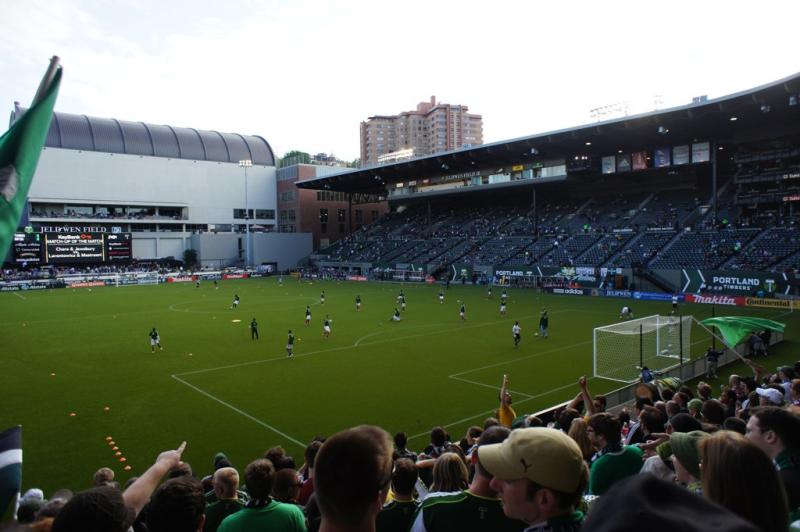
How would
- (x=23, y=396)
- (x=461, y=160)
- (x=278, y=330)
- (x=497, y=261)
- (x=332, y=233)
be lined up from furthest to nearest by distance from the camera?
(x=332, y=233) → (x=461, y=160) → (x=497, y=261) → (x=278, y=330) → (x=23, y=396)

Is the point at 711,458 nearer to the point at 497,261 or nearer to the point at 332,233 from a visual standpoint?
the point at 497,261

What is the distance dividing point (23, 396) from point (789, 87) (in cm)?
5086

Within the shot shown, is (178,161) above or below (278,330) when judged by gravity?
above

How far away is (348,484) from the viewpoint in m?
2.66

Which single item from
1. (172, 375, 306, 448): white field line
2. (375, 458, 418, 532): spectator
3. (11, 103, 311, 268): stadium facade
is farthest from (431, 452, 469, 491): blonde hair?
(11, 103, 311, 268): stadium facade

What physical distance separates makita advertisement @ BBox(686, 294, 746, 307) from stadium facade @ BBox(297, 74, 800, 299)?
403mm

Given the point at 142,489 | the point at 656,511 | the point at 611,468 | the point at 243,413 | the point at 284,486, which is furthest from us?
the point at 243,413

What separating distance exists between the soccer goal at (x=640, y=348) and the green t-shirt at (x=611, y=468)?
17049mm

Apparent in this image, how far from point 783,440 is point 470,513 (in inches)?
94.7

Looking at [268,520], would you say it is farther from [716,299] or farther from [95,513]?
[716,299]

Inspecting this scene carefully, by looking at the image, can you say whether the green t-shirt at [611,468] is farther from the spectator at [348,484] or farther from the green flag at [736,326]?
the green flag at [736,326]

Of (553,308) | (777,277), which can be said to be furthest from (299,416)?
(777,277)

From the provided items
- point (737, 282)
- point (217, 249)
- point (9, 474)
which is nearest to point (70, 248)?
point (217, 249)

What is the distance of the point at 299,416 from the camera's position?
57.7 ft
